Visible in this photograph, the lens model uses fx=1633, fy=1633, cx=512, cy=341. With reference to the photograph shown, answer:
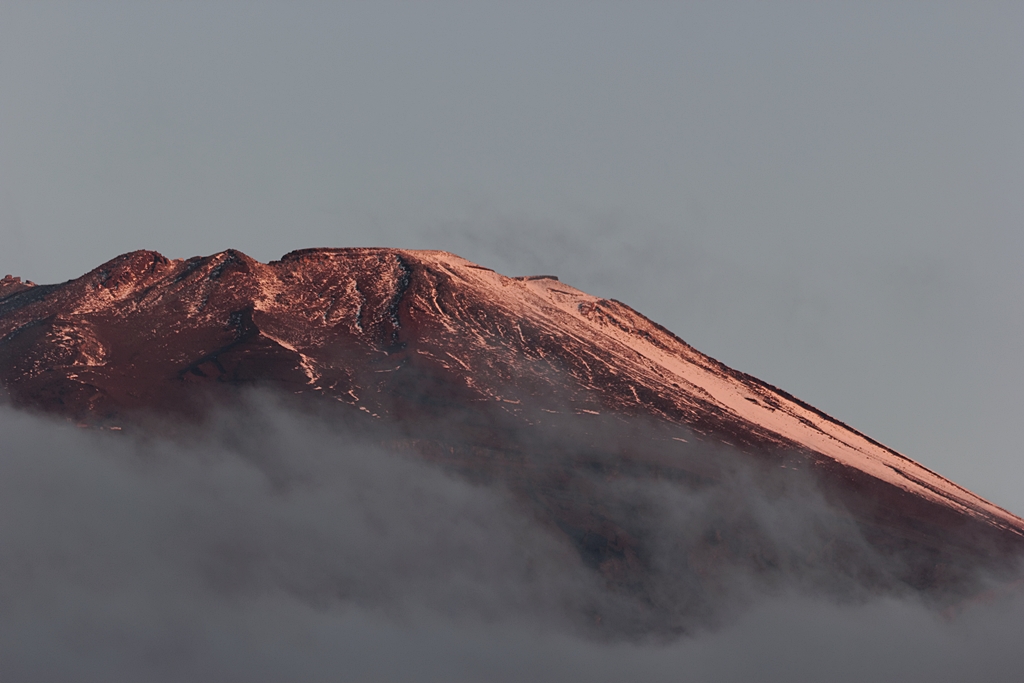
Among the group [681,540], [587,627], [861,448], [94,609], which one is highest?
[861,448]

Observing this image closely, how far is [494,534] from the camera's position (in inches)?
6235

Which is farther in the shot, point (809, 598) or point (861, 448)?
point (861, 448)

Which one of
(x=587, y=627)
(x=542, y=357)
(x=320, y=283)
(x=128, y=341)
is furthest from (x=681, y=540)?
(x=128, y=341)

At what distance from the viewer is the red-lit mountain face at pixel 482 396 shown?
158 meters

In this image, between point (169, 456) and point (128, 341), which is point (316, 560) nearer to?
point (169, 456)

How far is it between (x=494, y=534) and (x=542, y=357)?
763 inches

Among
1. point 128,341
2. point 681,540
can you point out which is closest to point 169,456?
point 128,341

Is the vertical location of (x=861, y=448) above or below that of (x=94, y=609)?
above

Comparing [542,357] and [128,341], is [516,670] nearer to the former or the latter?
[542,357]

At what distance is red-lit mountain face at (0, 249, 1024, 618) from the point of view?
15825 cm

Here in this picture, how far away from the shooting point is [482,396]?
15850 centimetres

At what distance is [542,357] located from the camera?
545 feet

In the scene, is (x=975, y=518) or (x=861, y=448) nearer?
(x=975, y=518)

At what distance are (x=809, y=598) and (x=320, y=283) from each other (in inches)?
2354
